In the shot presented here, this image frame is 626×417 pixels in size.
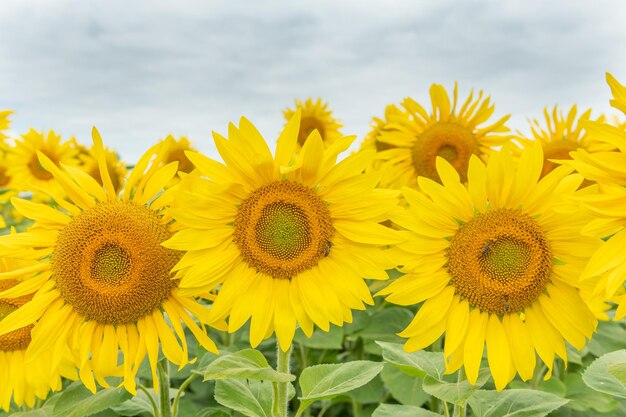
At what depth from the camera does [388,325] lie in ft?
14.6

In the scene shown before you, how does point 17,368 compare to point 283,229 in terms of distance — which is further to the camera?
point 17,368

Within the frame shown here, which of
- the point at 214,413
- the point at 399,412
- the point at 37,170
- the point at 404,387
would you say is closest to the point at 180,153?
the point at 37,170

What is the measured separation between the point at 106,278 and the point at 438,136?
3537 millimetres

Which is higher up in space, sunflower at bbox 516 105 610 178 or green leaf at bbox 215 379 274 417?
sunflower at bbox 516 105 610 178

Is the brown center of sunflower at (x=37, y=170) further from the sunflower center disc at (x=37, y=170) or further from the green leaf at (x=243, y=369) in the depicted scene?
the green leaf at (x=243, y=369)

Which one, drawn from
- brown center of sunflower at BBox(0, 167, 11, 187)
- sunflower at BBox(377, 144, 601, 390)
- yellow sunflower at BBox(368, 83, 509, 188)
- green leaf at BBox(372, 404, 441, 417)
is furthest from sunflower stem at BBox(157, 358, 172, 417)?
brown center of sunflower at BBox(0, 167, 11, 187)

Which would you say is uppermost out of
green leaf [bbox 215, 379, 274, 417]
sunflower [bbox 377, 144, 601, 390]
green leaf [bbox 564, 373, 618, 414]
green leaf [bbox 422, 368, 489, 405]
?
sunflower [bbox 377, 144, 601, 390]

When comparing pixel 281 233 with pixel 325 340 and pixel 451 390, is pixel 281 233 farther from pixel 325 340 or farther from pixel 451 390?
pixel 325 340

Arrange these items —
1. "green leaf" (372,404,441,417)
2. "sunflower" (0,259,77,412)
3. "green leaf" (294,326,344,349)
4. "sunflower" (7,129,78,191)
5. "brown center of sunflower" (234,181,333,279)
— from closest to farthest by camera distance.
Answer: "brown center of sunflower" (234,181,333,279), "green leaf" (372,404,441,417), "sunflower" (0,259,77,412), "green leaf" (294,326,344,349), "sunflower" (7,129,78,191)

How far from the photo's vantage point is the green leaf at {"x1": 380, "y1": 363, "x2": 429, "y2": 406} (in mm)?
3749

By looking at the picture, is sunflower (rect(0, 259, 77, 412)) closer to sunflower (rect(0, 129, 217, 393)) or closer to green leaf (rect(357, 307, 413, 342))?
sunflower (rect(0, 129, 217, 393))

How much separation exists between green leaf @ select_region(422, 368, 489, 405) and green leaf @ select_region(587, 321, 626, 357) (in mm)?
2255

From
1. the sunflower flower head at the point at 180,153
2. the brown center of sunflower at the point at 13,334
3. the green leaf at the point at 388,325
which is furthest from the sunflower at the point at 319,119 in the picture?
the brown center of sunflower at the point at 13,334

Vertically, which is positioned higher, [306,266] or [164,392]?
[306,266]
